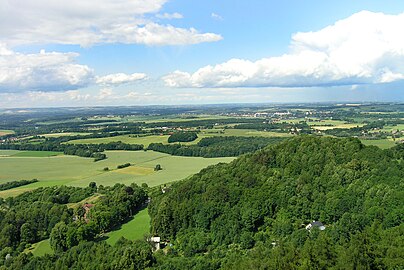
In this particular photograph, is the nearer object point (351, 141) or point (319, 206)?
point (319, 206)

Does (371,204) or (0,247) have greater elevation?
(371,204)

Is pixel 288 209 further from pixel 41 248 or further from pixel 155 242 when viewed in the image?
pixel 41 248

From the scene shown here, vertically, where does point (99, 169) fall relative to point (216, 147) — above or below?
below

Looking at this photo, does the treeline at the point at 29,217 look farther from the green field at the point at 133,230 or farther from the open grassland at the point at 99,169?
the open grassland at the point at 99,169

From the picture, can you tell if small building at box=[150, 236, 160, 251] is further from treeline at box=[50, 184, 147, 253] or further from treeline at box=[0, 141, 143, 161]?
treeline at box=[0, 141, 143, 161]

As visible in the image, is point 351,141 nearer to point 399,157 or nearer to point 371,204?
point 399,157

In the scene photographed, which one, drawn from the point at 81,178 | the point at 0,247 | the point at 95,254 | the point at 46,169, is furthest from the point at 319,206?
the point at 46,169

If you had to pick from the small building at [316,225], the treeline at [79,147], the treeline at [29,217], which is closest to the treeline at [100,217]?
the treeline at [29,217]

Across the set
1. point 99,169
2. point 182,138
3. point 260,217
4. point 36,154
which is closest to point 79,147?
point 36,154
